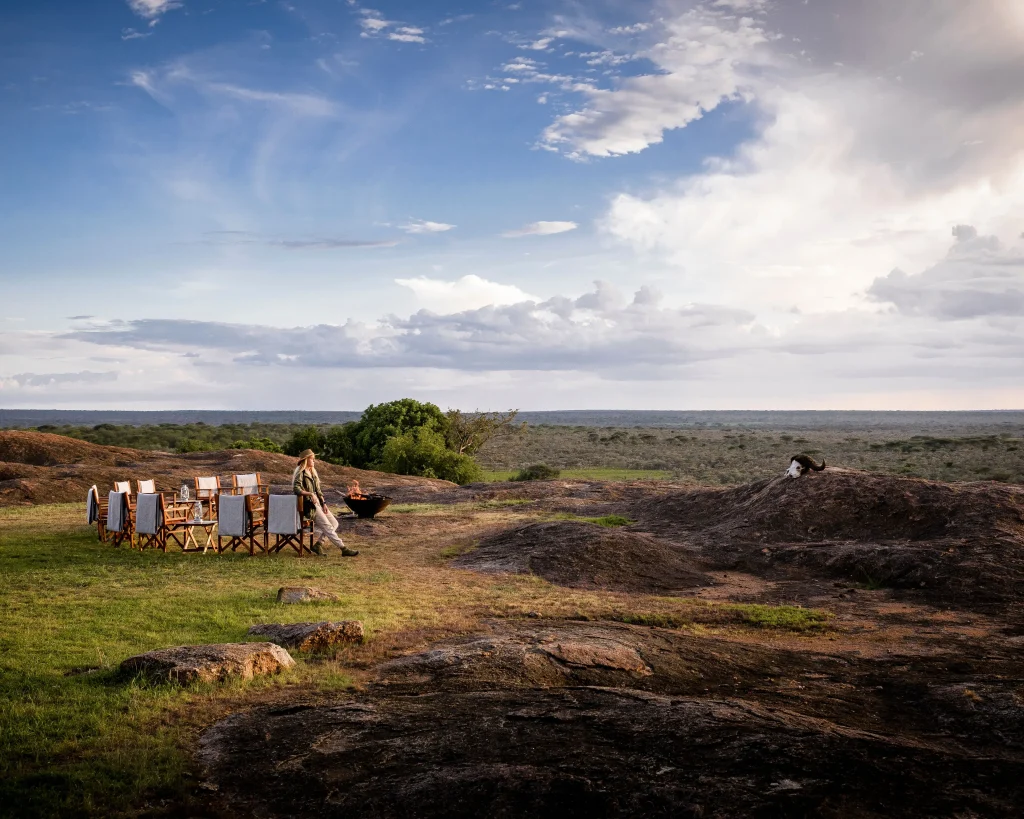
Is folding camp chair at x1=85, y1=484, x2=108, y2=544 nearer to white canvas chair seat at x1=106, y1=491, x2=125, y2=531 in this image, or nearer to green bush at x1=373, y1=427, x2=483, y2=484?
white canvas chair seat at x1=106, y1=491, x2=125, y2=531

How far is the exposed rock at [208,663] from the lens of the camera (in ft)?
23.7

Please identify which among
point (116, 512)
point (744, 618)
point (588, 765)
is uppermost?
point (116, 512)

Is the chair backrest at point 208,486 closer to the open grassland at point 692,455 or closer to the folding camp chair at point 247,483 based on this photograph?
the folding camp chair at point 247,483

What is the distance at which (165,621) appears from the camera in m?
10.1

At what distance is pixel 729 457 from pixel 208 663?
5548 cm

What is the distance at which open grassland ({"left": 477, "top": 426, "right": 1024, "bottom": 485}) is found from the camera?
44.8 meters

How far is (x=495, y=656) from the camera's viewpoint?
26.7 feet

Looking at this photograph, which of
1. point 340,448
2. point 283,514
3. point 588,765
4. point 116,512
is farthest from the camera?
point 340,448

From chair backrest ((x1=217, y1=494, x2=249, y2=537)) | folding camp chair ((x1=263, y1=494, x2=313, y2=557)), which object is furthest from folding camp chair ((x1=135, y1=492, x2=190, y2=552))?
folding camp chair ((x1=263, y1=494, x2=313, y2=557))

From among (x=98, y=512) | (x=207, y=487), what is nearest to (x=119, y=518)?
(x=98, y=512)

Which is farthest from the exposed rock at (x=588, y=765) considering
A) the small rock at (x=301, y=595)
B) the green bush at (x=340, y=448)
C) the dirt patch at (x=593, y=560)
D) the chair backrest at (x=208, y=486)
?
the green bush at (x=340, y=448)

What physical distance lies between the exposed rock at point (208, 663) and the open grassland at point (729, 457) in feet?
105

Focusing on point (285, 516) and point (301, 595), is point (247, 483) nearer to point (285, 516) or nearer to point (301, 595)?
point (285, 516)

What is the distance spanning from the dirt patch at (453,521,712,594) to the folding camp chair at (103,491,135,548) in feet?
21.7
